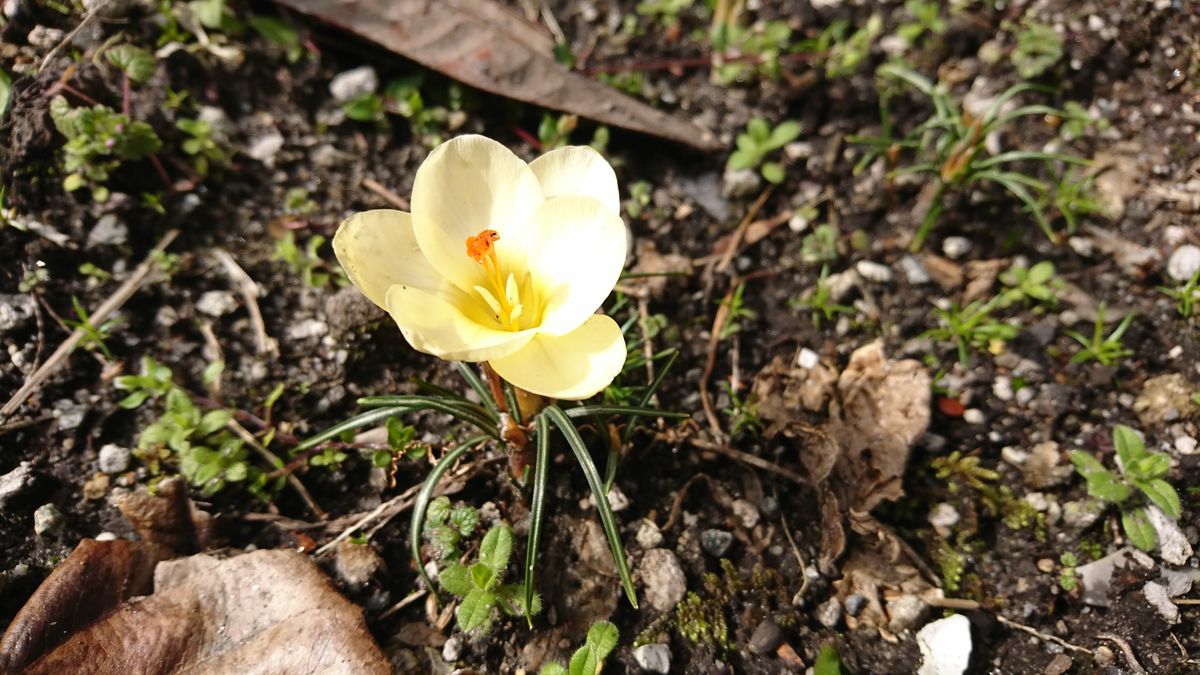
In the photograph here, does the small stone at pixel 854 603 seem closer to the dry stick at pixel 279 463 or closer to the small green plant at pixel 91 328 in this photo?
the dry stick at pixel 279 463

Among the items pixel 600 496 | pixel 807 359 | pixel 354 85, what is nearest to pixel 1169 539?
pixel 807 359

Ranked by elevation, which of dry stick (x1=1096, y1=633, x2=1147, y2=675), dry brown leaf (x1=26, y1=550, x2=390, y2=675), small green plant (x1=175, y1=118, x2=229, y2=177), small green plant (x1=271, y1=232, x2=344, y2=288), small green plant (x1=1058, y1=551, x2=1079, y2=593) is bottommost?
dry stick (x1=1096, y1=633, x2=1147, y2=675)

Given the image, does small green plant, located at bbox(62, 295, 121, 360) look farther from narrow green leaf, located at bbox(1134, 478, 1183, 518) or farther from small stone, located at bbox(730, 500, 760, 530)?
narrow green leaf, located at bbox(1134, 478, 1183, 518)

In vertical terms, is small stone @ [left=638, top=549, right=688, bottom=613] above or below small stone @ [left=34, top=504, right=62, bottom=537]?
below

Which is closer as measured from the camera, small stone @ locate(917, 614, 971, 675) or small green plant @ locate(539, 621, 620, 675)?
small green plant @ locate(539, 621, 620, 675)

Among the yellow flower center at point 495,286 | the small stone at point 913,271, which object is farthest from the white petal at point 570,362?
the small stone at point 913,271

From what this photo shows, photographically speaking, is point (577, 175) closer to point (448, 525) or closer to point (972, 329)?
point (448, 525)

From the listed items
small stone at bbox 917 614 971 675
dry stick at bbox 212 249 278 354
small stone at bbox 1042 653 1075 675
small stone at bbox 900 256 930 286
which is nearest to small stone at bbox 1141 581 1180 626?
small stone at bbox 1042 653 1075 675
